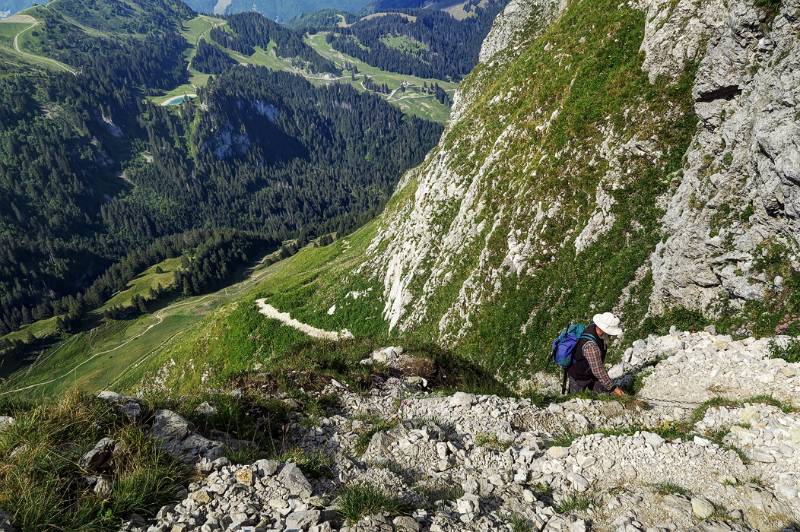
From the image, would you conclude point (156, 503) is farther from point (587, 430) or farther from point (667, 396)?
point (667, 396)

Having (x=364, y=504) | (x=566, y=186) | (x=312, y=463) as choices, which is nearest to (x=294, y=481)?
(x=312, y=463)

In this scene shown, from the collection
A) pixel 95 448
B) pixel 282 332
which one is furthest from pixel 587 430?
pixel 282 332

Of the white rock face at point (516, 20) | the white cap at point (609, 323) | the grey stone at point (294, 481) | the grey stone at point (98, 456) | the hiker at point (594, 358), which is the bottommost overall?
the hiker at point (594, 358)

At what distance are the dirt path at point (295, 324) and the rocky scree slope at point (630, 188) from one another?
872cm

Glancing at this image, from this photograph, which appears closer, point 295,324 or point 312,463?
point 312,463

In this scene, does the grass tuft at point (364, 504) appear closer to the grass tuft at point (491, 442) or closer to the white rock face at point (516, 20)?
the grass tuft at point (491, 442)

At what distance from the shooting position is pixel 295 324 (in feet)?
191

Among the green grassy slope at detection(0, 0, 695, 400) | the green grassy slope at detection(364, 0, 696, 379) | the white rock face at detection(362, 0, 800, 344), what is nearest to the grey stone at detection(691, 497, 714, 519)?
the white rock face at detection(362, 0, 800, 344)

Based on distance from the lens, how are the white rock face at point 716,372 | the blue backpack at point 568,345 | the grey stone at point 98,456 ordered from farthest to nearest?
the blue backpack at point 568,345 → the white rock face at point 716,372 → the grey stone at point 98,456

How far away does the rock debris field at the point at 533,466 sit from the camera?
7316 mm

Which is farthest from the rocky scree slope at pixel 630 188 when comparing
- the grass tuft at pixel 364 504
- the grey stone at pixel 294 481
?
the grey stone at pixel 294 481

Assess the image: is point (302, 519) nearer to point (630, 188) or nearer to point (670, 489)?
point (670, 489)

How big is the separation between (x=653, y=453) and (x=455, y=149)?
4670cm

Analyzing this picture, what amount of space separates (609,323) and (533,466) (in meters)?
5.60
